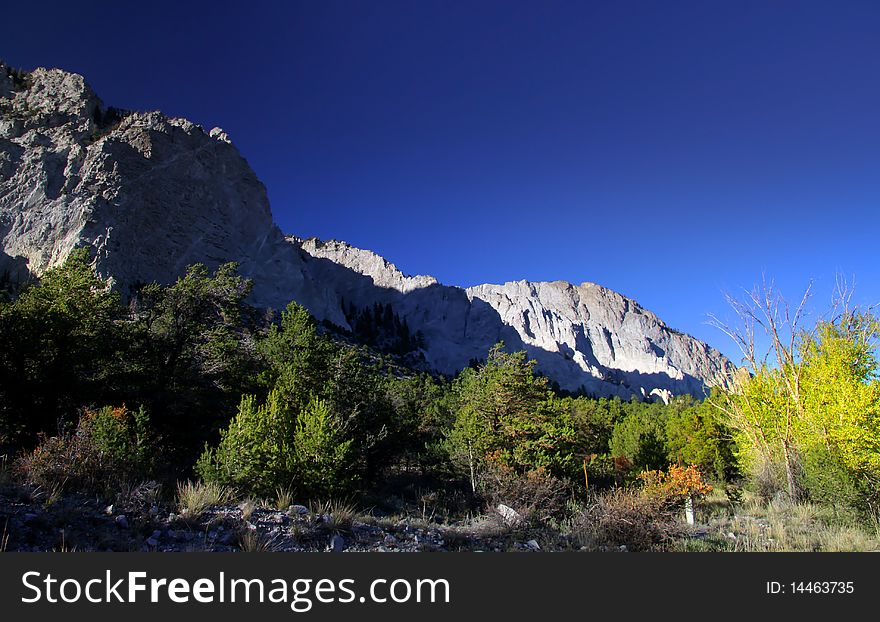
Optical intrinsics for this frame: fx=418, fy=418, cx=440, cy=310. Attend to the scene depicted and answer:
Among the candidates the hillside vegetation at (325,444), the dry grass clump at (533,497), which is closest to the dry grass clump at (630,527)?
the hillside vegetation at (325,444)

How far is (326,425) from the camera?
9.94 meters

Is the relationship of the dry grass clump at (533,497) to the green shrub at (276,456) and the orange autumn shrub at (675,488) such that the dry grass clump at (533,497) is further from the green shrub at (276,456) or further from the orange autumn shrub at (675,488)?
the green shrub at (276,456)

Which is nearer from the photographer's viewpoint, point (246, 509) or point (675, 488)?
point (246, 509)

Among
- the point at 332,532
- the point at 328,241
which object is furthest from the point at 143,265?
the point at 328,241

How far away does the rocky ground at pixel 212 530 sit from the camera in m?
4.63

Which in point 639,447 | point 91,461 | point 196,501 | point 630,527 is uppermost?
point 91,461

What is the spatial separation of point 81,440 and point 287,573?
20.1 feet

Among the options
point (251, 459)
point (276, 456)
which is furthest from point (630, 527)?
point (251, 459)

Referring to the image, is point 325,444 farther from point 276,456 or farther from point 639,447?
point 639,447

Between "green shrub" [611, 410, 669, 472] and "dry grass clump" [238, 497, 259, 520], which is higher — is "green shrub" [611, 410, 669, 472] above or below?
below

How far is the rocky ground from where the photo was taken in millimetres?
4629

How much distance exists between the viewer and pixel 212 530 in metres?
5.52

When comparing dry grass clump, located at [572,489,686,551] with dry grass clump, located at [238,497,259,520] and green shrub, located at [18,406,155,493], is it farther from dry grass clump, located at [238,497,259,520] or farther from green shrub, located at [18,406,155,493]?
green shrub, located at [18,406,155,493]

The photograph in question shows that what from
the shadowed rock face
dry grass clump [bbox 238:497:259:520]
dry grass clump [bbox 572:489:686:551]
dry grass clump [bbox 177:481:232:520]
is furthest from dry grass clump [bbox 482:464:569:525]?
the shadowed rock face
